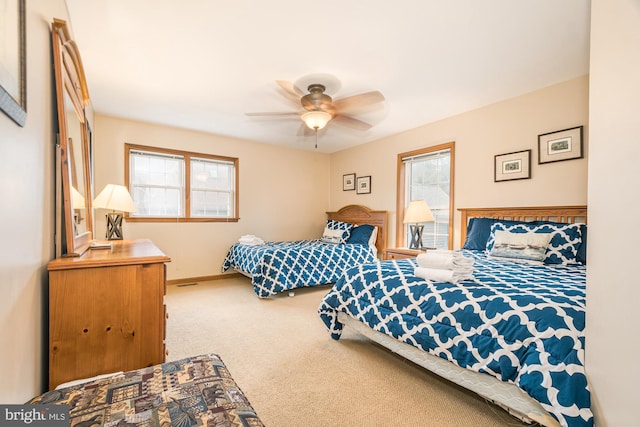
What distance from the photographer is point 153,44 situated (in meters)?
2.44

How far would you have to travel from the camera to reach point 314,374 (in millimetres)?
2104

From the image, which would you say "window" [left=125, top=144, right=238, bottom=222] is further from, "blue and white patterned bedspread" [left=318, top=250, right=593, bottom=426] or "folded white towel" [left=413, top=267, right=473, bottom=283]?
"folded white towel" [left=413, top=267, right=473, bottom=283]

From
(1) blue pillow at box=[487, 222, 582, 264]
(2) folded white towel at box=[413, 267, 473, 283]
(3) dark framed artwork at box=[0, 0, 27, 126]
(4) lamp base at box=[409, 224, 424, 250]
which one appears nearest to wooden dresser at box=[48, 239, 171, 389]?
(3) dark framed artwork at box=[0, 0, 27, 126]

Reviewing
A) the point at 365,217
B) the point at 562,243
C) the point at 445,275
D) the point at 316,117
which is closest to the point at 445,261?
the point at 445,275

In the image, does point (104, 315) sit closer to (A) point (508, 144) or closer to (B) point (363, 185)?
(A) point (508, 144)

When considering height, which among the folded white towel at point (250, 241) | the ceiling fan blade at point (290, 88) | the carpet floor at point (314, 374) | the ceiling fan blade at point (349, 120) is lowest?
the carpet floor at point (314, 374)

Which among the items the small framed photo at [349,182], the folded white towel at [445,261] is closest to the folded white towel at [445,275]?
the folded white towel at [445,261]

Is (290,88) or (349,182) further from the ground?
(290,88)

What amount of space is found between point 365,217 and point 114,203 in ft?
12.7

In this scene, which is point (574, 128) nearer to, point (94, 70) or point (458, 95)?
point (458, 95)

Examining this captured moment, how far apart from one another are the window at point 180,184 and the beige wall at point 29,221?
329 cm

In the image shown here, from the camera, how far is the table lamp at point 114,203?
272 cm

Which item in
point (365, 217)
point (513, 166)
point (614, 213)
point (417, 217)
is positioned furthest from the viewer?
point (365, 217)

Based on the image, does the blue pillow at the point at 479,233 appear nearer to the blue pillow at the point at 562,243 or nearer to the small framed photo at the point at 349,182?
the blue pillow at the point at 562,243
